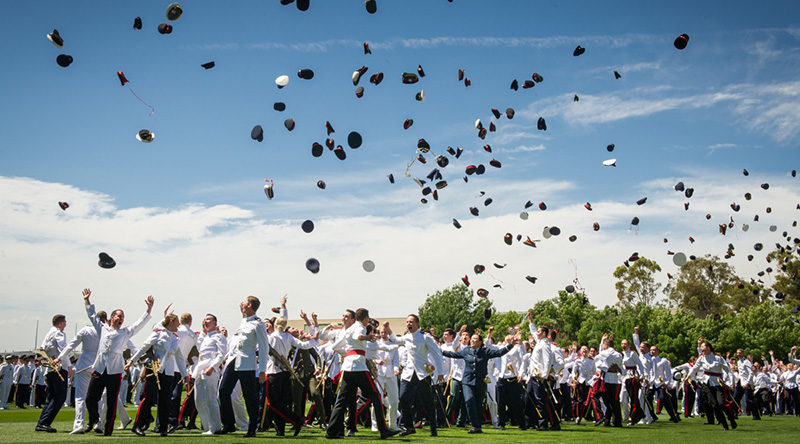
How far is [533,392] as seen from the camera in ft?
52.0

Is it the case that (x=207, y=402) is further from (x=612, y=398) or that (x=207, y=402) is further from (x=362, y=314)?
(x=612, y=398)

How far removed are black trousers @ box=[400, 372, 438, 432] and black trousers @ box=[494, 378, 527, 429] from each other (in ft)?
11.2

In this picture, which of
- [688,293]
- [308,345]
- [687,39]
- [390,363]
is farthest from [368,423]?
[688,293]

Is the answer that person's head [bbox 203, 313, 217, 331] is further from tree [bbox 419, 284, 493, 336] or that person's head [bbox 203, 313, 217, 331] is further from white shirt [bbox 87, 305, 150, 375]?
tree [bbox 419, 284, 493, 336]

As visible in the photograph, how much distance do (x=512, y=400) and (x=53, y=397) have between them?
10.1 metres

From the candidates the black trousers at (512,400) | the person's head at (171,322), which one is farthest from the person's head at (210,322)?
the black trousers at (512,400)

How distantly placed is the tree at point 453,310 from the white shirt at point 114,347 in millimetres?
69803

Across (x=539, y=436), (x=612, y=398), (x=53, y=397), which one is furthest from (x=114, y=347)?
(x=612, y=398)

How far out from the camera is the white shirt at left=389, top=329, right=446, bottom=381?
1323cm

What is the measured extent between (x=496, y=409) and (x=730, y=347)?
128 ft

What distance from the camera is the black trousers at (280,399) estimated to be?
39.9 ft

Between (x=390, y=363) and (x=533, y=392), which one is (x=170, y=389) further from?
(x=533, y=392)

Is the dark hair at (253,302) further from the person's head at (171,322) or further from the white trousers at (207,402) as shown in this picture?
the white trousers at (207,402)

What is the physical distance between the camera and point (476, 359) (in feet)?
46.5
